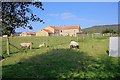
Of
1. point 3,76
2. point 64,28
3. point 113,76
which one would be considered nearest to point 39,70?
point 3,76

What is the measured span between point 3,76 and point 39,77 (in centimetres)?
173

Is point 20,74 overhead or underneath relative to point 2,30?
underneath

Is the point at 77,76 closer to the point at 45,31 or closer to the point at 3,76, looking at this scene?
the point at 3,76

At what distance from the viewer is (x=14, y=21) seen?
725 cm

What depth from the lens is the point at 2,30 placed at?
6.95 m

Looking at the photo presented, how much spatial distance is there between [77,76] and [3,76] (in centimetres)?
351

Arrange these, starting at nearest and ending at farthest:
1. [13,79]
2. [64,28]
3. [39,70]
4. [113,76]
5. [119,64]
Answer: [13,79] < [113,76] < [39,70] < [119,64] < [64,28]

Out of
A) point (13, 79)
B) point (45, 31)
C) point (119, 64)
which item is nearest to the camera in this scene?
point (13, 79)

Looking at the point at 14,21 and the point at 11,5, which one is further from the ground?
the point at 11,5

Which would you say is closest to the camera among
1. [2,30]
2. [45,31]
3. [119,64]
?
[2,30]

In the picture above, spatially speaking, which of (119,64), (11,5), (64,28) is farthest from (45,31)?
(11,5)

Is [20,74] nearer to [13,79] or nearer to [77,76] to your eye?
[13,79]

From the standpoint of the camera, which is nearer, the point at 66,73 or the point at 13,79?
the point at 13,79

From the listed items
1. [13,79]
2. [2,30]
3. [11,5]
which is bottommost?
[13,79]
